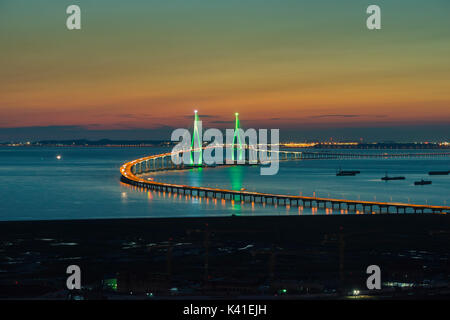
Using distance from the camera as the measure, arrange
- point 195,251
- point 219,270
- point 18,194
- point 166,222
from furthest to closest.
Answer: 1. point 18,194
2. point 166,222
3. point 195,251
4. point 219,270

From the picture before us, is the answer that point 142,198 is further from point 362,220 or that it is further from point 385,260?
point 385,260
